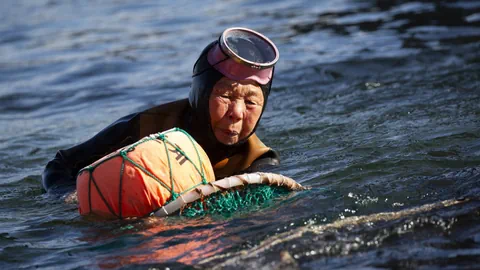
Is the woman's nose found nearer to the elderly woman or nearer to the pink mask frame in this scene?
the elderly woman

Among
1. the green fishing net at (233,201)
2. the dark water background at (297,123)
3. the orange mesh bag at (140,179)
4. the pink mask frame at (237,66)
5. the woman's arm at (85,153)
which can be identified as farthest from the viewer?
the woman's arm at (85,153)

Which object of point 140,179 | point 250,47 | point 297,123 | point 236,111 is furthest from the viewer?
point 297,123

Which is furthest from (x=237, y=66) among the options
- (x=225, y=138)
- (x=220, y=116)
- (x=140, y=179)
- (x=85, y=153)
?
(x=85, y=153)

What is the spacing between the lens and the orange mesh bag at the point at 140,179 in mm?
5039

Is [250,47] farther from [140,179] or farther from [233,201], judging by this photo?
[140,179]

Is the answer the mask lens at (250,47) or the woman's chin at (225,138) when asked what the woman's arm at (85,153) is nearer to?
the woman's chin at (225,138)

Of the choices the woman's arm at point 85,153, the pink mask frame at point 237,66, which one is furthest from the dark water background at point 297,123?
the pink mask frame at point 237,66

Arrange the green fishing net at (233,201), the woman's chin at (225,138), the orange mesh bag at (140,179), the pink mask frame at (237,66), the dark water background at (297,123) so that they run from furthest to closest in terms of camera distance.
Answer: the woman's chin at (225,138)
the pink mask frame at (237,66)
the green fishing net at (233,201)
the orange mesh bag at (140,179)
the dark water background at (297,123)

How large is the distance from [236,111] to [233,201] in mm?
732

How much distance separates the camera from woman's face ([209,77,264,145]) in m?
5.81

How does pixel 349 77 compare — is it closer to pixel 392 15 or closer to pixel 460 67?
pixel 460 67

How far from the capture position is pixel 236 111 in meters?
5.77

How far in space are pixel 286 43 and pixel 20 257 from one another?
8.78 meters

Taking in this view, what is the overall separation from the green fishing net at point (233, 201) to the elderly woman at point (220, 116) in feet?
2.05
